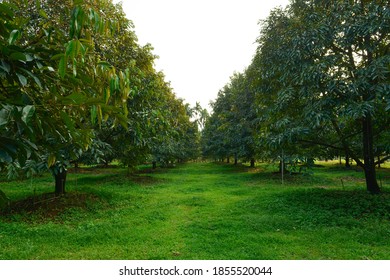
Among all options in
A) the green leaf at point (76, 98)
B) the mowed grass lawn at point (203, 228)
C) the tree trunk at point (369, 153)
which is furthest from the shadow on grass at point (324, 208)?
the green leaf at point (76, 98)

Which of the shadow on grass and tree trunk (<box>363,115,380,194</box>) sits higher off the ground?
tree trunk (<box>363,115,380,194</box>)

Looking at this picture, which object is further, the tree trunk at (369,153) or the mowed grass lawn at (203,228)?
the tree trunk at (369,153)

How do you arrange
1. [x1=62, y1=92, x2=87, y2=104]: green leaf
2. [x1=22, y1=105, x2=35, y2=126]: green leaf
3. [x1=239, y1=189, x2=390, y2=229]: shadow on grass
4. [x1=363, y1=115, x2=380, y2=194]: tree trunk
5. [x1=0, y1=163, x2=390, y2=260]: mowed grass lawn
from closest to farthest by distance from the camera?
[x1=22, y1=105, x2=35, y2=126]: green leaf → [x1=62, y1=92, x2=87, y2=104]: green leaf → [x1=0, y1=163, x2=390, y2=260]: mowed grass lawn → [x1=239, y1=189, x2=390, y2=229]: shadow on grass → [x1=363, y1=115, x2=380, y2=194]: tree trunk

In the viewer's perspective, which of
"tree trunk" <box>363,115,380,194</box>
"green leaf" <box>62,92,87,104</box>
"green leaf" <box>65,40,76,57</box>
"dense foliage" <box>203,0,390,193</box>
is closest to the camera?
"green leaf" <box>65,40,76,57</box>

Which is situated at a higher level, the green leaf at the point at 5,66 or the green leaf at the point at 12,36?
the green leaf at the point at 12,36

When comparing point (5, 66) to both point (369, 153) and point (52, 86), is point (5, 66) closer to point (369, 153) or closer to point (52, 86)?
point (52, 86)

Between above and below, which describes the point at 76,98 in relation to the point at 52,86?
below

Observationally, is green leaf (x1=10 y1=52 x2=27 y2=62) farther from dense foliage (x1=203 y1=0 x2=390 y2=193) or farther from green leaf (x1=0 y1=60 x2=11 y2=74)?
dense foliage (x1=203 y1=0 x2=390 y2=193)

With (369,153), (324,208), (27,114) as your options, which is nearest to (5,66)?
(27,114)

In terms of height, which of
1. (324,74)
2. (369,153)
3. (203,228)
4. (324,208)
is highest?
(324,74)

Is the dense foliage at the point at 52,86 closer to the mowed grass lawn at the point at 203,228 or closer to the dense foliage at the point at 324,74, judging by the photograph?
the mowed grass lawn at the point at 203,228

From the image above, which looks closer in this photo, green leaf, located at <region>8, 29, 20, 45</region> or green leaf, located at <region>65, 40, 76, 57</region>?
green leaf, located at <region>65, 40, 76, 57</region>

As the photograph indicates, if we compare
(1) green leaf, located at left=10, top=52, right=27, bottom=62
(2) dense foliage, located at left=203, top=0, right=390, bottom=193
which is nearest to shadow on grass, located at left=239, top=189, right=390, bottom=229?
(2) dense foliage, located at left=203, top=0, right=390, bottom=193

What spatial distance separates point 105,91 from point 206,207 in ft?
24.5
